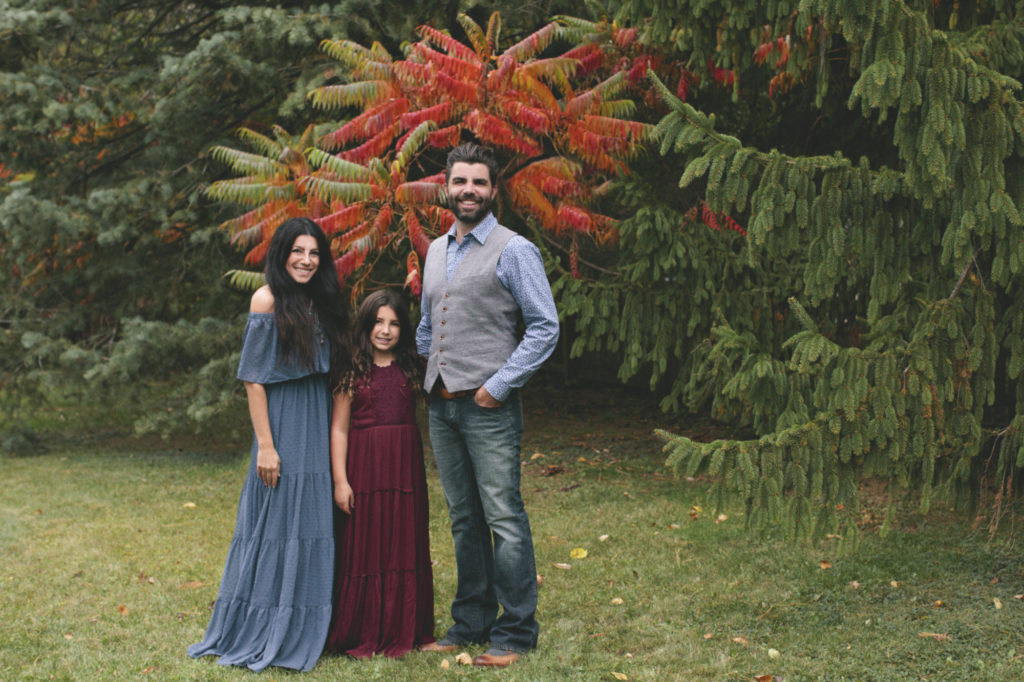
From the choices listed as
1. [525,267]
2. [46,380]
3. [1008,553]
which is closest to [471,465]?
[525,267]

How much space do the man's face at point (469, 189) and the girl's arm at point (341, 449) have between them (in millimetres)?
1084

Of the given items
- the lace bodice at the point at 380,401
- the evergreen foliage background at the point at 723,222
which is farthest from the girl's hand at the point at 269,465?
the evergreen foliage background at the point at 723,222

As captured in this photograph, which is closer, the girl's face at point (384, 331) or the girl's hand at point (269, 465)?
the girl's hand at point (269, 465)

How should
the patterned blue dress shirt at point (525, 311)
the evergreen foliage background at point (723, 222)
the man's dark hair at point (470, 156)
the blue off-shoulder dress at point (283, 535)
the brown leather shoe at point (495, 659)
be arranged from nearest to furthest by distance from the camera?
1. the patterned blue dress shirt at point (525, 311)
2. the man's dark hair at point (470, 156)
3. the brown leather shoe at point (495, 659)
4. the blue off-shoulder dress at point (283, 535)
5. the evergreen foliage background at point (723, 222)

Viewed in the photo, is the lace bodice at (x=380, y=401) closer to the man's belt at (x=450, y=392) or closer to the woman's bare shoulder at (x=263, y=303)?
the man's belt at (x=450, y=392)

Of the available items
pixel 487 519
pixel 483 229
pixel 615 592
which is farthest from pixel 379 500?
pixel 615 592

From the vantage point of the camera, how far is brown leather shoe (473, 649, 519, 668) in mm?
4349

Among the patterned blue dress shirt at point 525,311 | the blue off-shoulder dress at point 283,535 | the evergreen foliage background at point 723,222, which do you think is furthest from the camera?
the evergreen foliage background at point 723,222

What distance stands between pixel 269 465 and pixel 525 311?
4.66 ft

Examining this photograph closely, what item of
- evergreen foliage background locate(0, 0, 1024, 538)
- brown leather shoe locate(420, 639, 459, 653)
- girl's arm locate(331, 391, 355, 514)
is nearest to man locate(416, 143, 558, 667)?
brown leather shoe locate(420, 639, 459, 653)

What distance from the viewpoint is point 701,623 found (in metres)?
5.15

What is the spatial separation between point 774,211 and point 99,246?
8.51 meters

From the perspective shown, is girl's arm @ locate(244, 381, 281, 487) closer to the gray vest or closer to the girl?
the girl

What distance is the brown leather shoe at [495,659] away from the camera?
4.35m
